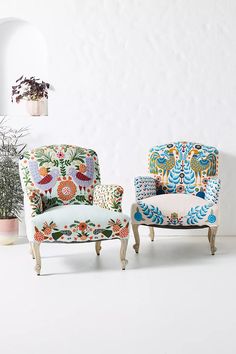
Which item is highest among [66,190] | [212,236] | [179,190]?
[66,190]

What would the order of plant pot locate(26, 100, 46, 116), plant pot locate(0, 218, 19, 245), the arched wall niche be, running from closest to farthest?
plant pot locate(0, 218, 19, 245)
plant pot locate(26, 100, 46, 116)
the arched wall niche

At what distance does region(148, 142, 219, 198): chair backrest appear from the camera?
546 cm

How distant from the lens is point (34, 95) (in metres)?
6.19

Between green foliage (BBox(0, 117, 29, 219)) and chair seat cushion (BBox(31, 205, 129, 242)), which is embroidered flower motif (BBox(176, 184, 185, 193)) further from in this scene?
green foliage (BBox(0, 117, 29, 219))

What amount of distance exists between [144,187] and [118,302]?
76.5 inches

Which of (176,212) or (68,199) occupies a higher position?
(68,199)

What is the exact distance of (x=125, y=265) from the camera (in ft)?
14.5

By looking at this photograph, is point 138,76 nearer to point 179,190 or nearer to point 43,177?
point 179,190

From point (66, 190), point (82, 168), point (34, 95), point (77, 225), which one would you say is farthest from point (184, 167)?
point (34, 95)

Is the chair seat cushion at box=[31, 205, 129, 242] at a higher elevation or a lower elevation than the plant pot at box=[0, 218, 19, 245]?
higher

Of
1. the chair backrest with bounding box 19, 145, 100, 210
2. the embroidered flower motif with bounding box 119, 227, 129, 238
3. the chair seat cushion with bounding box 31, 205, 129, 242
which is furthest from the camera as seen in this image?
Answer: the chair backrest with bounding box 19, 145, 100, 210

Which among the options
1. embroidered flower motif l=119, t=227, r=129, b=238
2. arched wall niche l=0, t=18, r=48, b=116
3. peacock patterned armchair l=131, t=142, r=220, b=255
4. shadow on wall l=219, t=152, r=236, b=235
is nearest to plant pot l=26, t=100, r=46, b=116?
arched wall niche l=0, t=18, r=48, b=116

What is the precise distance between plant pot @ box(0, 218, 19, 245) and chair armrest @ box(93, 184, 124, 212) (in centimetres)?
122

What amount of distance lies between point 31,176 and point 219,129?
2.18m
